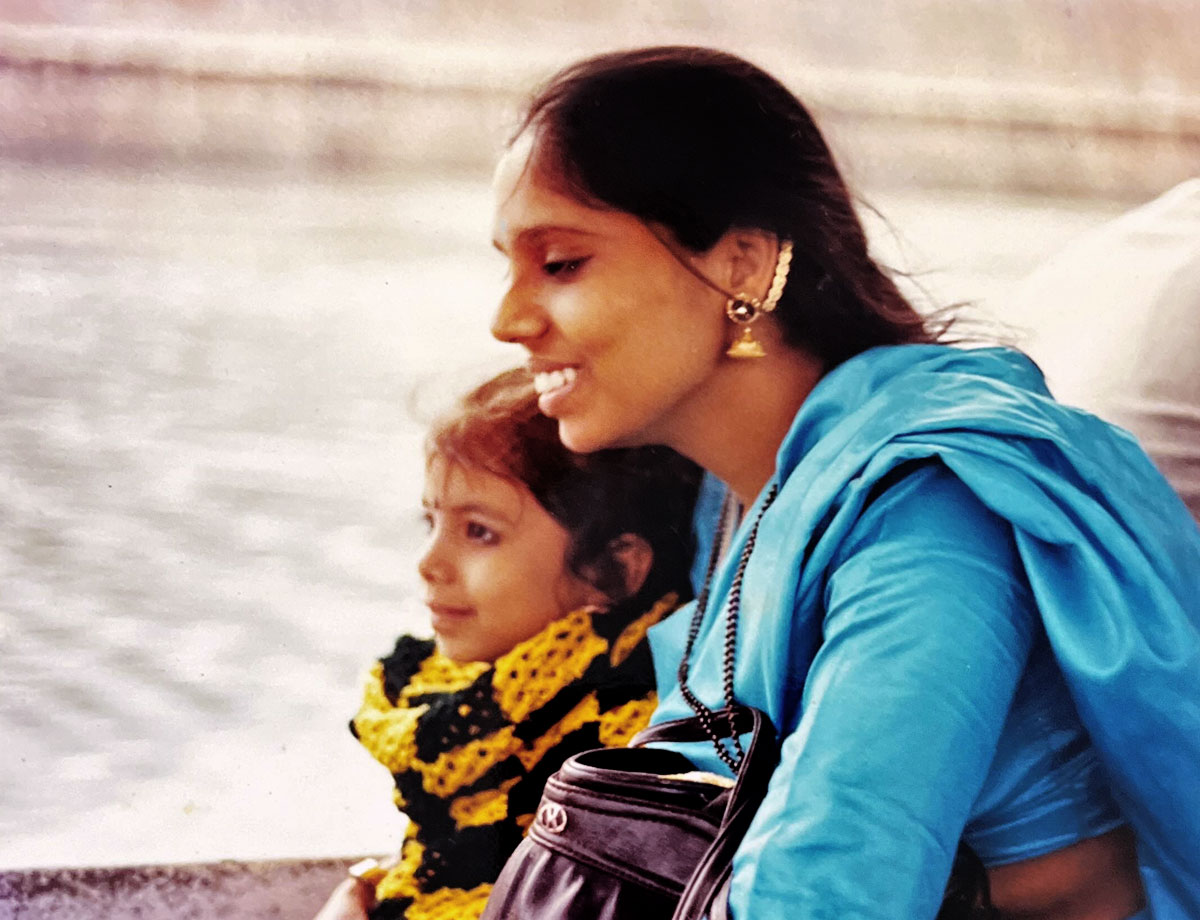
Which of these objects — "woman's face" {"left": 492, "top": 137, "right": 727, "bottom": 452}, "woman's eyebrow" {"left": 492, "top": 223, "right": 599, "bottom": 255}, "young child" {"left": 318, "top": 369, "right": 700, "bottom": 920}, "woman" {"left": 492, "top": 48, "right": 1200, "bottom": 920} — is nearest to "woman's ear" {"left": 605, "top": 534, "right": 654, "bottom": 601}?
"young child" {"left": 318, "top": 369, "right": 700, "bottom": 920}

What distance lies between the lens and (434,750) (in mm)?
1097

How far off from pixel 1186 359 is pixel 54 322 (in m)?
0.93

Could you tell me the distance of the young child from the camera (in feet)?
3.56

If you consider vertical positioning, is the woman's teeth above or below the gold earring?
below

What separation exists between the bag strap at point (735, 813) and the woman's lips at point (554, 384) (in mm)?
246

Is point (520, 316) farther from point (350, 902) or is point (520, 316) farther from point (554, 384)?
point (350, 902)

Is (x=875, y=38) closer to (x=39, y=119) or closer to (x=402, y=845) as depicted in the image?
(x=39, y=119)

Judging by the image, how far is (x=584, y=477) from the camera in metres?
1.13

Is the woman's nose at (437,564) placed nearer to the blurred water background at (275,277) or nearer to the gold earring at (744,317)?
the blurred water background at (275,277)

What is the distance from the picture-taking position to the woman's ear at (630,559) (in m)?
1.14

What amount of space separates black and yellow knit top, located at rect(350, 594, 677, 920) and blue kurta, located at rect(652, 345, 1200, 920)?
0.91ft

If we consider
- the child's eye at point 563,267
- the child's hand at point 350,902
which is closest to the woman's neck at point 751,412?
the child's eye at point 563,267

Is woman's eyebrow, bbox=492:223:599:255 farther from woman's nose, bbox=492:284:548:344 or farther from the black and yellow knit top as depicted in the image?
the black and yellow knit top

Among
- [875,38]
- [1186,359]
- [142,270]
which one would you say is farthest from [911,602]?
[142,270]
